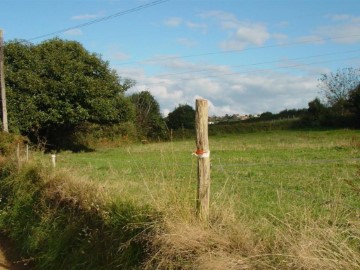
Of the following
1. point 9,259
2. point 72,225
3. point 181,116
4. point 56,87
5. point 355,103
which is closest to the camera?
point 72,225

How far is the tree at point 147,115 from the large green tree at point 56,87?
21.6 m

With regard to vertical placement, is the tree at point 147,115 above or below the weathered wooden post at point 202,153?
above

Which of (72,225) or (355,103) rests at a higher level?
(355,103)

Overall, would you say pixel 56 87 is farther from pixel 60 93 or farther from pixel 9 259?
pixel 9 259

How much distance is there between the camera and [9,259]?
8.25 metres

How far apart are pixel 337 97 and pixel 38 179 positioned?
5645 centimetres

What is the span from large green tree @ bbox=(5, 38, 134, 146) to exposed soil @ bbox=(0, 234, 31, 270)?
21728 millimetres

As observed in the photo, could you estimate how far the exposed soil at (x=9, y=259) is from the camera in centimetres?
775

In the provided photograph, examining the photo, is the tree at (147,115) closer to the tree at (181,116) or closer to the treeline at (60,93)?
the tree at (181,116)

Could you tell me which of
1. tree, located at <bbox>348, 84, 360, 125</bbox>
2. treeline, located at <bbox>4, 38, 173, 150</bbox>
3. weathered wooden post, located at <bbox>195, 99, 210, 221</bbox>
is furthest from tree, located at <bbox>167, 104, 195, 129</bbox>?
weathered wooden post, located at <bbox>195, 99, 210, 221</bbox>

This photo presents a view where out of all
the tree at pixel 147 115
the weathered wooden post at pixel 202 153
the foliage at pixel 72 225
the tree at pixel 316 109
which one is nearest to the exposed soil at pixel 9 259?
the foliage at pixel 72 225

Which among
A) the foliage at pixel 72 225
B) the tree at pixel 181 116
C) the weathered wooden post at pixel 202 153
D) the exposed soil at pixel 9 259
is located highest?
the tree at pixel 181 116

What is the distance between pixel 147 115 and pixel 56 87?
31.2m

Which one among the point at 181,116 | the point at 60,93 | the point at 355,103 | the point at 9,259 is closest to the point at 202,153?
the point at 9,259
